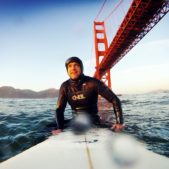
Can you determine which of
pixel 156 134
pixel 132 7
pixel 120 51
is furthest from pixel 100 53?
pixel 156 134

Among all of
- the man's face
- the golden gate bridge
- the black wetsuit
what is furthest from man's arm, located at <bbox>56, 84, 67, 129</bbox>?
the golden gate bridge

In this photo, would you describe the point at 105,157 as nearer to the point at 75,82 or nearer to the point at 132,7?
the point at 75,82

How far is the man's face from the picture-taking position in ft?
10.9

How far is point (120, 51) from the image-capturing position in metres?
21.3

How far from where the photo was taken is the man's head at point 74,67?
10.9ft

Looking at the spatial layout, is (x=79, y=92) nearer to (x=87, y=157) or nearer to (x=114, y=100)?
(x=114, y=100)

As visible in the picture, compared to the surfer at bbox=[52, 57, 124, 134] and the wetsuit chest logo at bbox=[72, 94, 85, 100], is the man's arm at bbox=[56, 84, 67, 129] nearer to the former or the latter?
the surfer at bbox=[52, 57, 124, 134]

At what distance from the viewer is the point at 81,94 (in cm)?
343

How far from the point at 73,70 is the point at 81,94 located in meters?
0.44

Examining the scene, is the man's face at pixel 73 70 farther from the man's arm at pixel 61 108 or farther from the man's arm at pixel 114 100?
the man's arm at pixel 114 100

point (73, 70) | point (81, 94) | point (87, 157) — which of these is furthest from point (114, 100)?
point (87, 157)

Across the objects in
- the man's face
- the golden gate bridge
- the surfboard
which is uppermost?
the golden gate bridge

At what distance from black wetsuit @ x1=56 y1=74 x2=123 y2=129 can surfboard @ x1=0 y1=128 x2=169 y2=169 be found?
118 centimetres

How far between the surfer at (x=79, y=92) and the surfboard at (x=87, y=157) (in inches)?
45.6
